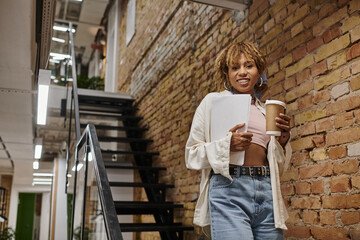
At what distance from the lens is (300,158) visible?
2.26 metres

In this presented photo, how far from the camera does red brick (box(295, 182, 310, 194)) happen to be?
2182 millimetres

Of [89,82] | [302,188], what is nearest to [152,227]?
[302,188]

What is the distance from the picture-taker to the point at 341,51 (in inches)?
78.7

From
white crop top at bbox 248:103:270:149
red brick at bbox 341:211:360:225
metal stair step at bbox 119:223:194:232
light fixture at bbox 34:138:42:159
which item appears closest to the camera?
white crop top at bbox 248:103:270:149

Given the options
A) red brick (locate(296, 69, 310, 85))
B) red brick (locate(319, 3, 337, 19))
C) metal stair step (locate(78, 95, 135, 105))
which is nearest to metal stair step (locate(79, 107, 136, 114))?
metal stair step (locate(78, 95, 135, 105))

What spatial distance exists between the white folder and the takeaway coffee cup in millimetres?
74

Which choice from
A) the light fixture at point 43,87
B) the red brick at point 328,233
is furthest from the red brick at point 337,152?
the light fixture at point 43,87

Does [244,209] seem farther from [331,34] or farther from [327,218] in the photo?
[331,34]

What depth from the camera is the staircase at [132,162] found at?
12.4ft

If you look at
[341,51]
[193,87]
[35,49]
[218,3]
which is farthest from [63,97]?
[341,51]

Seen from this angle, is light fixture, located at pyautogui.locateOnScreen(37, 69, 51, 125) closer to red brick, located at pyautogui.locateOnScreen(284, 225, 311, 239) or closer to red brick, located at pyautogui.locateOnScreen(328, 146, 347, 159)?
red brick, located at pyautogui.locateOnScreen(284, 225, 311, 239)

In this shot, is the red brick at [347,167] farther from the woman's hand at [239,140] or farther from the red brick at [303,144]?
the woman's hand at [239,140]

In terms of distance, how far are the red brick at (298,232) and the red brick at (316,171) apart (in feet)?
0.93

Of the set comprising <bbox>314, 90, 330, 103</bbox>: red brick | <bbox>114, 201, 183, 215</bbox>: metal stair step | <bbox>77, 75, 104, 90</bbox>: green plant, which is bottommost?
<bbox>114, 201, 183, 215</bbox>: metal stair step
